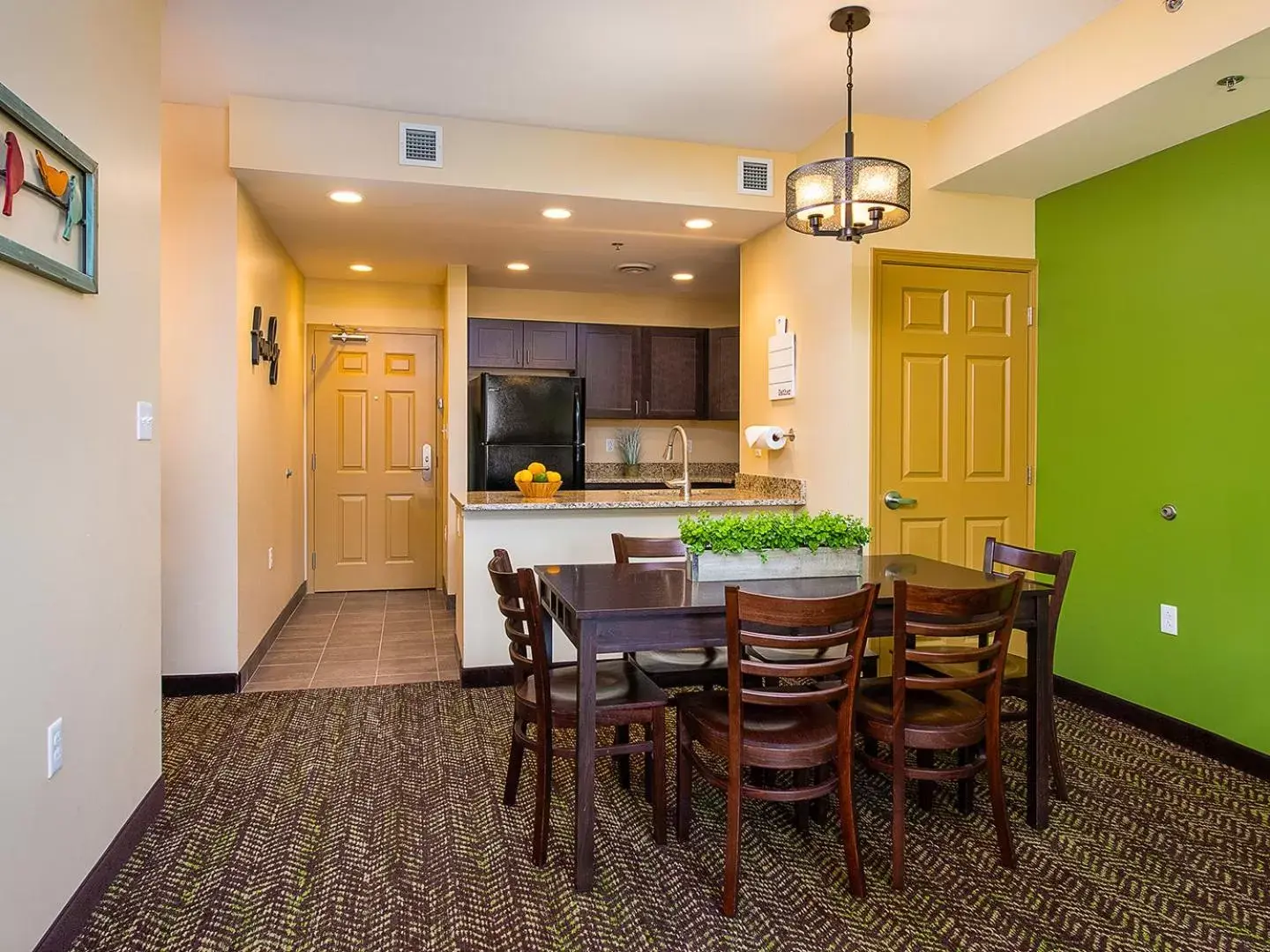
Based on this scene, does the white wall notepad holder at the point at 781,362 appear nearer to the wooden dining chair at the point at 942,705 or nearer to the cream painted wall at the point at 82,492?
the wooden dining chair at the point at 942,705

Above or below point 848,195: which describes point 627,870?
below

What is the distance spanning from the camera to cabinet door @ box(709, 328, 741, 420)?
6.22 metres

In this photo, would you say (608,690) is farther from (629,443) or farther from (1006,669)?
(629,443)

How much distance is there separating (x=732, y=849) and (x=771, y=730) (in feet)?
1.01

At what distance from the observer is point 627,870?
215 centimetres

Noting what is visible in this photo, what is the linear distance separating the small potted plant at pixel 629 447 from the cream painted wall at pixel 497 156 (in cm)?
288

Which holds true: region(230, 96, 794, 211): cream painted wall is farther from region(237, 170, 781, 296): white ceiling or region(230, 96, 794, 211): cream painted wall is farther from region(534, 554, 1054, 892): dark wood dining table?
region(534, 554, 1054, 892): dark wood dining table

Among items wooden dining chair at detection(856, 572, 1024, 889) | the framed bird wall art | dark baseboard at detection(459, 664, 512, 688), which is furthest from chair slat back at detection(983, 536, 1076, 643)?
the framed bird wall art

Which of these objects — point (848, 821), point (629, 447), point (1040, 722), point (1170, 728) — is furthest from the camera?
point (629, 447)

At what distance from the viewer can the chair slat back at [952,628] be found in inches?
79.9

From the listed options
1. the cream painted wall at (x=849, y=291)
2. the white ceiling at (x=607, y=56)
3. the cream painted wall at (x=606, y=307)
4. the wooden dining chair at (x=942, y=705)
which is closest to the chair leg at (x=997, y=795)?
the wooden dining chair at (x=942, y=705)

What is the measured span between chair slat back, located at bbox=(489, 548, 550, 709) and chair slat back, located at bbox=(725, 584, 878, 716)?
0.54 metres

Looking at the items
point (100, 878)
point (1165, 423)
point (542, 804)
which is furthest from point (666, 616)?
point (1165, 423)

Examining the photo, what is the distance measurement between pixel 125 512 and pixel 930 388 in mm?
3293
